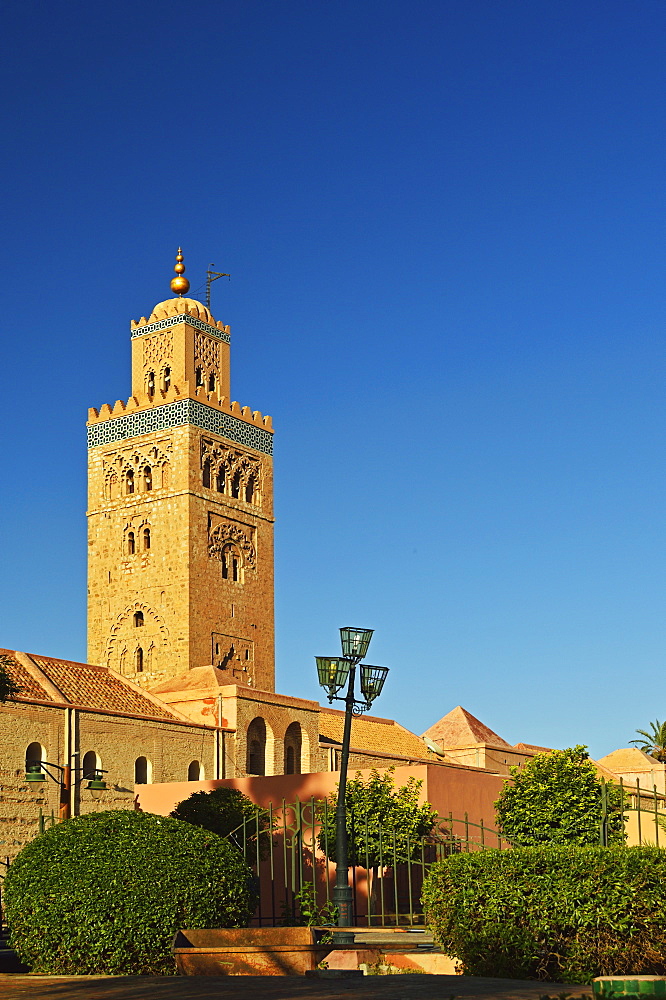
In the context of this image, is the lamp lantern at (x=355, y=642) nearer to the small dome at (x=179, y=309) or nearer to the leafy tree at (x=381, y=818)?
the leafy tree at (x=381, y=818)

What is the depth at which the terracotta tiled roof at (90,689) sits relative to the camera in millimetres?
30562

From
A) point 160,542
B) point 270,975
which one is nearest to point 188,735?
point 160,542

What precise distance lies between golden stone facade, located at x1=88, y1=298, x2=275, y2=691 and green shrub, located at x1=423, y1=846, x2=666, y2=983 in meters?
29.9

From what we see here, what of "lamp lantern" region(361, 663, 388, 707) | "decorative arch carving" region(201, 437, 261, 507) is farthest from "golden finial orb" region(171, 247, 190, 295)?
"lamp lantern" region(361, 663, 388, 707)

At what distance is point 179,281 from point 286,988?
3914cm

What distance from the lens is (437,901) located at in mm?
11609

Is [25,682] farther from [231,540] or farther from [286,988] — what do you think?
[286,988]

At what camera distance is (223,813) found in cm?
2612

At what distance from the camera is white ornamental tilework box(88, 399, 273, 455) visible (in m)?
43.2

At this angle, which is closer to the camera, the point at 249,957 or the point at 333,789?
the point at 249,957

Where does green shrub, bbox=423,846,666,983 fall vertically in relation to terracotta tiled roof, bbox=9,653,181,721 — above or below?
below

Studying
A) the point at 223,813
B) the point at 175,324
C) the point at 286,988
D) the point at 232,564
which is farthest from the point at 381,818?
the point at 175,324

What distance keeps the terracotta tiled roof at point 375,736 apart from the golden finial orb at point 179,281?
1682cm

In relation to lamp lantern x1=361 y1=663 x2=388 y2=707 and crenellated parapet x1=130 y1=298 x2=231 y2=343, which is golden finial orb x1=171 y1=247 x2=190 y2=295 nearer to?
crenellated parapet x1=130 y1=298 x2=231 y2=343
